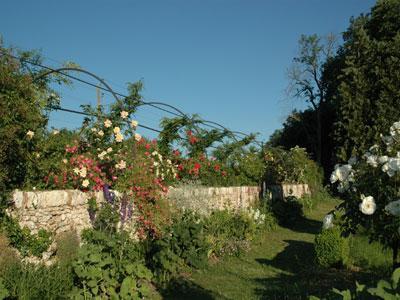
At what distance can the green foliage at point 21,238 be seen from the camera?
219 inches

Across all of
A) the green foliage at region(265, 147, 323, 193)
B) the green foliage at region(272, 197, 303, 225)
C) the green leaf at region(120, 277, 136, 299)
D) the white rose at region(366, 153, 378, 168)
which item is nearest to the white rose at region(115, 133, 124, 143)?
the green leaf at region(120, 277, 136, 299)

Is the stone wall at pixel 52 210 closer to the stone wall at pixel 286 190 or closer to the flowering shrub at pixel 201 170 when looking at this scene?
the flowering shrub at pixel 201 170

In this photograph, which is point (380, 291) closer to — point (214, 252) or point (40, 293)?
point (40, 293)

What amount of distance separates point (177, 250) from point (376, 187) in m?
4.39

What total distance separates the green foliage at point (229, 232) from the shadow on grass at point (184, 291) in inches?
69.5

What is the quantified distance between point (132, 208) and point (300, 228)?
7.30 meters

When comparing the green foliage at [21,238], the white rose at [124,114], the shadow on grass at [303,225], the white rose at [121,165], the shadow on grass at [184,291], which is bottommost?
the shadow on grass at [184,291]

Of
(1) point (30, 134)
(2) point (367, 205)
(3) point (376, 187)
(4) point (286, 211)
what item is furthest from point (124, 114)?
(4) point (286, 211)

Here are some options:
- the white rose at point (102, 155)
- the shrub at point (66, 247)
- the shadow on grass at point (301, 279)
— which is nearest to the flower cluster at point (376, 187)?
the shadow on grass at point (301, 279)

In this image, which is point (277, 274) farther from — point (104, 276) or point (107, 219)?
point (104, 276)

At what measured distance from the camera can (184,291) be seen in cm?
654

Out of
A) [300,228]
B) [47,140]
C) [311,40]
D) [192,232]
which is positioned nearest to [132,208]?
[192,232]

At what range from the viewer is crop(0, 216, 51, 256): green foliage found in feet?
18.3

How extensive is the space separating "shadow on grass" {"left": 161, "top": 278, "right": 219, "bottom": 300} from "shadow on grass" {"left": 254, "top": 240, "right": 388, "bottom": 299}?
29.7 inches
